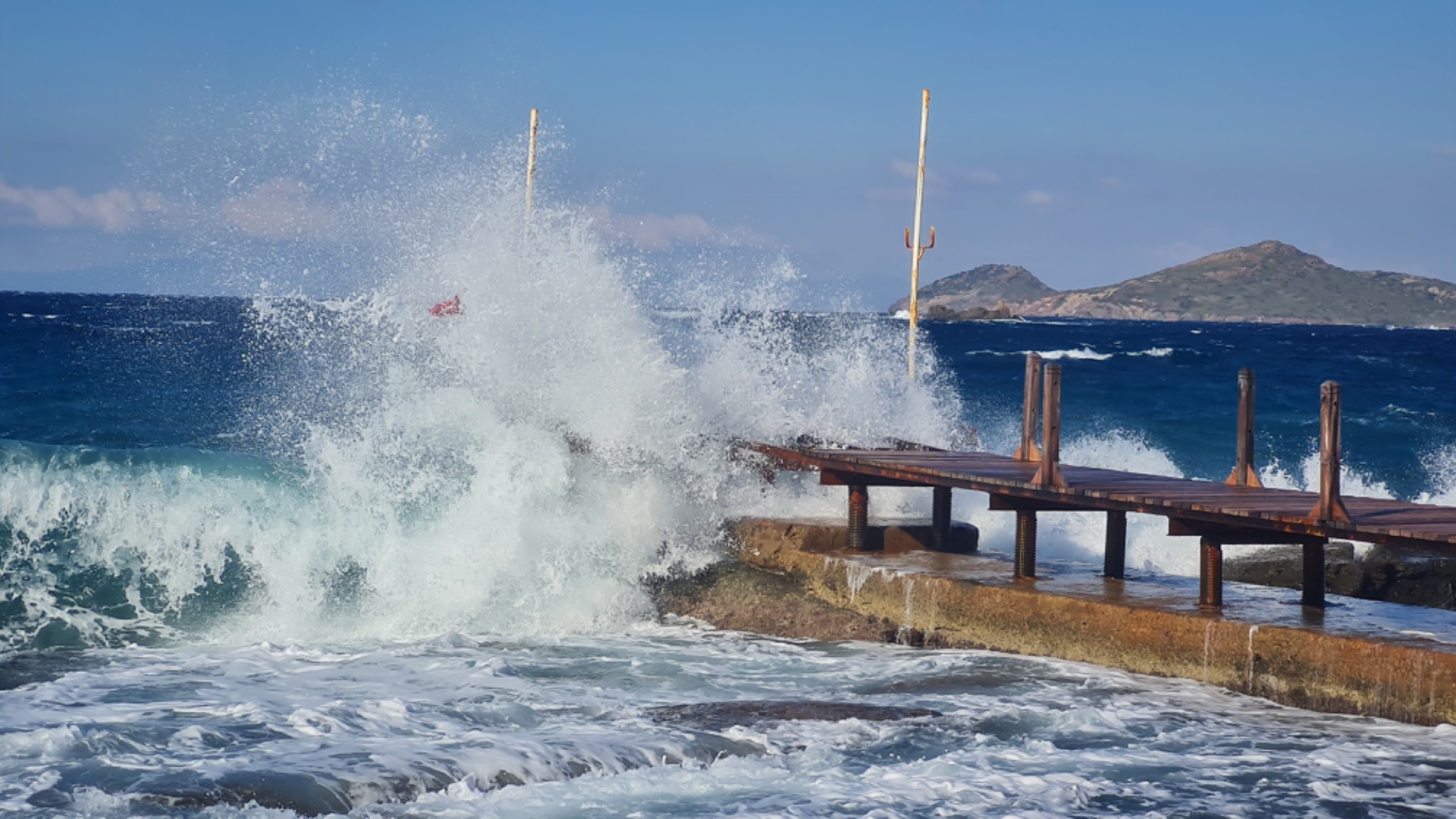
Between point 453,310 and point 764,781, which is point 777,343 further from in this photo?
point 764,781

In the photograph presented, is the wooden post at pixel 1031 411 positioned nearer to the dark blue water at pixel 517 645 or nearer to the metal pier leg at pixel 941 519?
the metal pier leg at pixel 941 519

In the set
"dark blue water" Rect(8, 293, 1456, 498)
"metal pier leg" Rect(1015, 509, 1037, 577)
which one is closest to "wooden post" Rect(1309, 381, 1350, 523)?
"metal pier leg" Rect(1015, 509, 1037, 577)

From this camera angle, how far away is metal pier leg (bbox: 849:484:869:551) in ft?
36.9

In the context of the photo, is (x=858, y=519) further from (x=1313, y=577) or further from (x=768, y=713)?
(x=768, y=713)

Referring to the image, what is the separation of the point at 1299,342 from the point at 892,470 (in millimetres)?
61121

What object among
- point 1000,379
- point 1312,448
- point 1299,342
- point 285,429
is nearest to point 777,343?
point 285,429

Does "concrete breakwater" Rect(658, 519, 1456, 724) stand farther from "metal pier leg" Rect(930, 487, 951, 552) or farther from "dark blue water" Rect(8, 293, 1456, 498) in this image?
"dark blue water" Rect(8, 293, 1456, 498)

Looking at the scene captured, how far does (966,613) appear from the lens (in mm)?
9836

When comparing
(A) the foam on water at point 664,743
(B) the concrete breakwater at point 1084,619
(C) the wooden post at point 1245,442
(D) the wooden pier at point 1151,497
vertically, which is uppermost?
(C) the wooden post at point 1245,442

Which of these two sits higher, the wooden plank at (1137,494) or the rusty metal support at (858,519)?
the wooden plank at (1137,494)

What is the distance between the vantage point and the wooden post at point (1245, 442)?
1021 centimetres

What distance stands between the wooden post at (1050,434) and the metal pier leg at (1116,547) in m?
0.62

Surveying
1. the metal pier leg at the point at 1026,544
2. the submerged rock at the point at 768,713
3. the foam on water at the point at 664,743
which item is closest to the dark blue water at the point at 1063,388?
the foam on water at the point at 664,743

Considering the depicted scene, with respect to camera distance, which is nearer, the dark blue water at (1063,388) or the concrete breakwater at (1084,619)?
the concrete breakwater at (1084,619)
